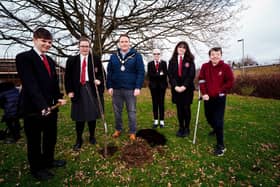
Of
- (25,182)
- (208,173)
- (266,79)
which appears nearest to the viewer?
(25,182)

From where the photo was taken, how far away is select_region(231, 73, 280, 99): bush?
16.4 m

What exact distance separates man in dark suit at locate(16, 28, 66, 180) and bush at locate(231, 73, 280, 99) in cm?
1656

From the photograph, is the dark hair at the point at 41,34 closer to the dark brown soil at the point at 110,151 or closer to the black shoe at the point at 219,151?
the dark brown soil at the point at 110,151

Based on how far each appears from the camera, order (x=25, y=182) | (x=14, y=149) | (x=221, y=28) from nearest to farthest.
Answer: (x=25, y=182)
(x=14, y=149)
(x=221, y=28)

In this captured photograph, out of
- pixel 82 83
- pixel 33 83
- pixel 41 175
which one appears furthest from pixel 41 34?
pixel 41 175

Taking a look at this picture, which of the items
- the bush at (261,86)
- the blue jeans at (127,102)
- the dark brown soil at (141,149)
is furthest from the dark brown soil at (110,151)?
the bush at (261,86)

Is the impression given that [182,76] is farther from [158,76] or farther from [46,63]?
[46,63]

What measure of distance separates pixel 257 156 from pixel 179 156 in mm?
1526

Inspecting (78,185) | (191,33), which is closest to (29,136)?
(78,185)

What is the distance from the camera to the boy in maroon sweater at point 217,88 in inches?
146

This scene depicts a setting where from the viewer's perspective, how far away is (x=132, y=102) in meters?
4.19

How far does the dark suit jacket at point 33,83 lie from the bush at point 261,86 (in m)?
16.7

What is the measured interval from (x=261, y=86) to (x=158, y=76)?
15.9 metres

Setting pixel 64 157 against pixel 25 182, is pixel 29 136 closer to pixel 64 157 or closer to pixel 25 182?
pixel 25 182
